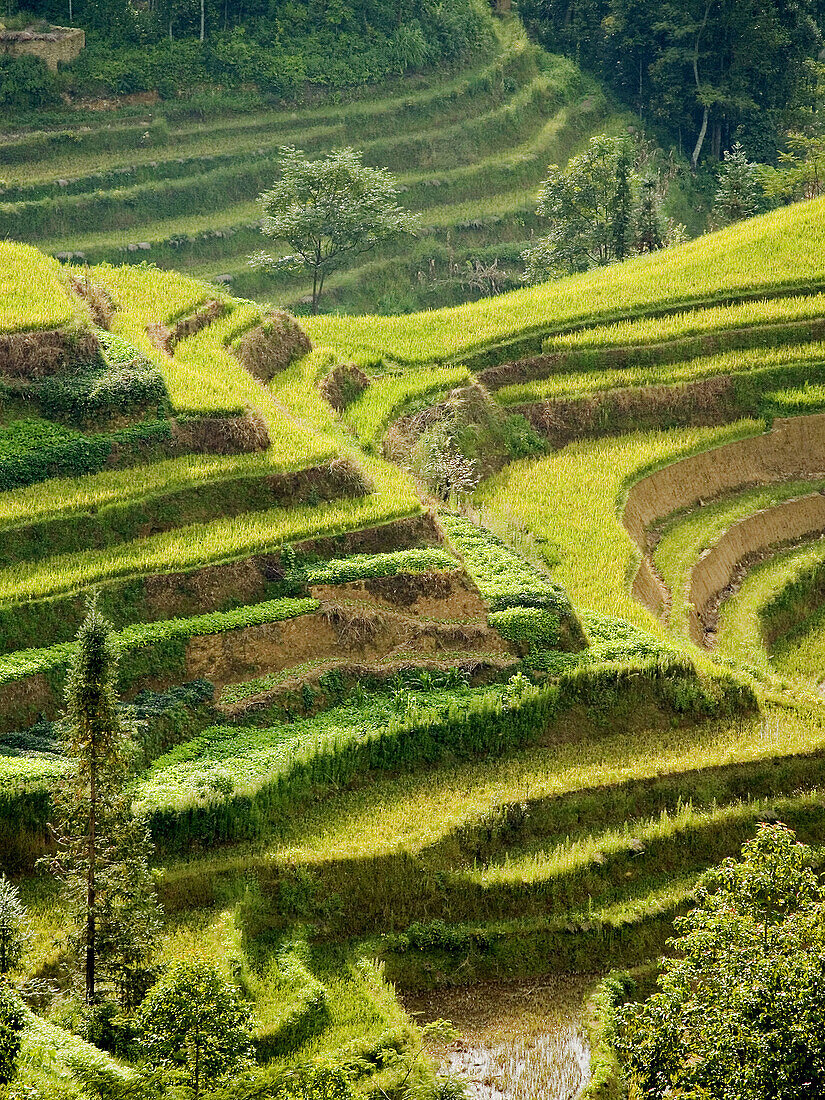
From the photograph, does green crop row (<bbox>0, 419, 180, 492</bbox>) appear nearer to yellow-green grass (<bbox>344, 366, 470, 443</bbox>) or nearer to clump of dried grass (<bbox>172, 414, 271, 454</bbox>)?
clump of dried grass (<bbox>172, 414, 271, 454</bbox>)

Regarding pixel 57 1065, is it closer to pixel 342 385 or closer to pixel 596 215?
pixel 342 385

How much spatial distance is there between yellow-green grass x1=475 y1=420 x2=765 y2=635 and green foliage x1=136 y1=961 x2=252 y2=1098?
12250 millimetres

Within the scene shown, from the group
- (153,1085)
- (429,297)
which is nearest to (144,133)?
(429,297)

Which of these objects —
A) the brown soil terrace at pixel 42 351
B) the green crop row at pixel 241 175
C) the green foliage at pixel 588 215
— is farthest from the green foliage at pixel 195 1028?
the green crop row at pixel 241 175

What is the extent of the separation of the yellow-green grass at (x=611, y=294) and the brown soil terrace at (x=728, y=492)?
556 cm

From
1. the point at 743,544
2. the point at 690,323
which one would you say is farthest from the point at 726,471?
the point at 690,323

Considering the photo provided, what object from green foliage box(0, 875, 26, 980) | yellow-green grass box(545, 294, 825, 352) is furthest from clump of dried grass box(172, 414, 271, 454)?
yellow-green grass box(545, 294, 825, 352)

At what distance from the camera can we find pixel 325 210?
44.7 meters

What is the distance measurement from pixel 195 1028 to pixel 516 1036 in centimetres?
470

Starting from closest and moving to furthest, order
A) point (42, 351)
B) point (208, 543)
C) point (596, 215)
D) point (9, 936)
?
1. point (9, 936)
2. point (208, 543)
3. point (42, 351)
4. point (596, 215)

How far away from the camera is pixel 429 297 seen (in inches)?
2016

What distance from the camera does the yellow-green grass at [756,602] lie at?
28.2 m

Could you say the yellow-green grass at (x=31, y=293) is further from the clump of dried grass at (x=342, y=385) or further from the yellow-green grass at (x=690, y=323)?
the yellow-green grass at (x=690, y=323)

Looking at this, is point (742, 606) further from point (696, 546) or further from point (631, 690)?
point (631, 690)
